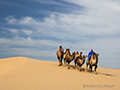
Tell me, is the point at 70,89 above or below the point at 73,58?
below

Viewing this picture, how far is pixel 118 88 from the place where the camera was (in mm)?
9820

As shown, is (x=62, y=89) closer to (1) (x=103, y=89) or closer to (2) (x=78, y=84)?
(2) (x=78, y=84)

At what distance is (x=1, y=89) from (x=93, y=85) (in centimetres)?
626

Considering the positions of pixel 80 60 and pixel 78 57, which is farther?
pixel 78 57

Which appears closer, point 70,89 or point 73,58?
point 70,89

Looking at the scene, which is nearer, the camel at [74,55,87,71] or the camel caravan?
the camel caravan

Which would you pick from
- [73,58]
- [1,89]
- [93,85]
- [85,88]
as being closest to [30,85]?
[1,89]

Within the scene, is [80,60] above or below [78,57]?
below

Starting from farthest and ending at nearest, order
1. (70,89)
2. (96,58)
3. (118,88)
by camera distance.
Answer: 1. (96,58)
2. (118,88)
3. (70,89)

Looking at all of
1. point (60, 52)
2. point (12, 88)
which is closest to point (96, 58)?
point (60, 52)

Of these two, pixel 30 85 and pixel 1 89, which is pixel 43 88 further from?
pixel 1 89

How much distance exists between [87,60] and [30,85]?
9.60 meters

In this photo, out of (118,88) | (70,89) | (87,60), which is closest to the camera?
(70,89)

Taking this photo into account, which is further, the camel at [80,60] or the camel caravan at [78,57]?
the camel at [80,60]
